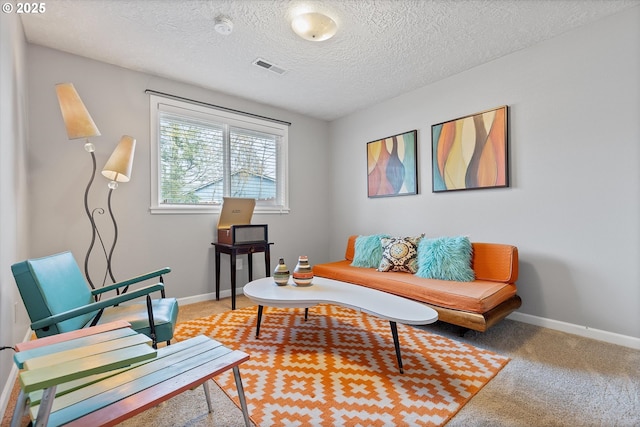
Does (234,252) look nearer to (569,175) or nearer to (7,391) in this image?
(7,391)

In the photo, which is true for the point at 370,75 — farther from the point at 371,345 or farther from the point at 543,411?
the point at 543,411

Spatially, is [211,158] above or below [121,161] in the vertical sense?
above

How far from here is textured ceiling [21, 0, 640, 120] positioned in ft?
6.82

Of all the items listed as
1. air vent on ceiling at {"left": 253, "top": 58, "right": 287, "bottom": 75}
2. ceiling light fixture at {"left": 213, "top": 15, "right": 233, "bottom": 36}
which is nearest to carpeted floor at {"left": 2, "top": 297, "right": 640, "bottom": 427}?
ceiling light fixture at {"left": 213, "top": 15, "right": 233, "bottom": 36}

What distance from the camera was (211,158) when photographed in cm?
346

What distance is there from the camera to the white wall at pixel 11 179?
1.58 m

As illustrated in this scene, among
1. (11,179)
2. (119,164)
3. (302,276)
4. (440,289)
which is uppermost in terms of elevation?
(119,164)

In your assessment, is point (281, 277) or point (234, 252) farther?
point (234, 252)

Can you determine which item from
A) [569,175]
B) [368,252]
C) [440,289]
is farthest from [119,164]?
[569,175]

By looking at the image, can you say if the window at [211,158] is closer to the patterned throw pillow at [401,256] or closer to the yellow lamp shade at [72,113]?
the yellow lamp shade at [72,113]

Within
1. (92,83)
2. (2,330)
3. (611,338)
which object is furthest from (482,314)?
(92,83)

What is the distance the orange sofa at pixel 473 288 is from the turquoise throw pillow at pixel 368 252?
0.23 metres

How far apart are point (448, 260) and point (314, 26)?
2.22 meters

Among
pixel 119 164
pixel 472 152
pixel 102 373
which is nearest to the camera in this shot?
pixel 102 373
